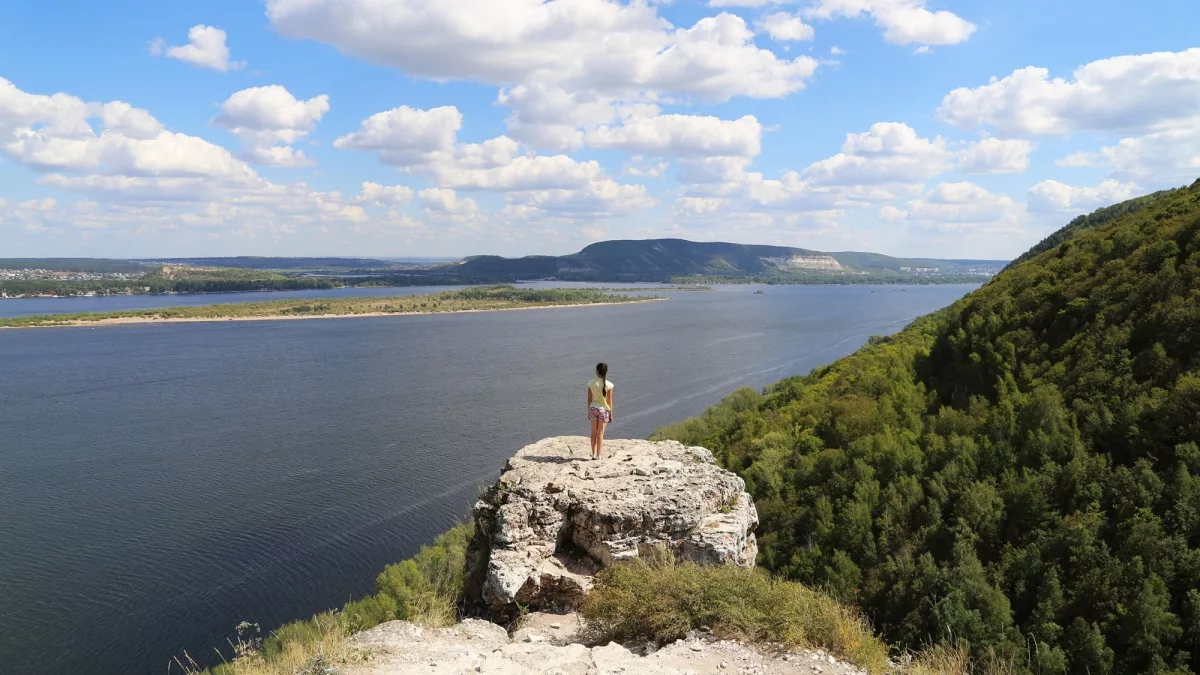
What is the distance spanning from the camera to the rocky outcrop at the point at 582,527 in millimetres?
10555

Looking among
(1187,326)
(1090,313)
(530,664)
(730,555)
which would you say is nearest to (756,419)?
(1090,313)

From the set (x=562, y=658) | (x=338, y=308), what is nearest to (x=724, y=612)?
(x=562, y=658)

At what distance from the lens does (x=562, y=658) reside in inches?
320

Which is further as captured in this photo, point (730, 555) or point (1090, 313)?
point (1090, 313)

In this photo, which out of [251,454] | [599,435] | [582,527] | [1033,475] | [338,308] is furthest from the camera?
[338,308]

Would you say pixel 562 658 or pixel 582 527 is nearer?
pixel 562 658

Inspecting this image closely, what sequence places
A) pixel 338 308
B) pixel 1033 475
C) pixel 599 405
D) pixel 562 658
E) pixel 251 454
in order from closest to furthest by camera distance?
1. pixel 562 658
2. pixel 599 405
3. pixel 1033 475
4. pixel 251 454
5. pixel 338 308

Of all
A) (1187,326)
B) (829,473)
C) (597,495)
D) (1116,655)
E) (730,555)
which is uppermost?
(1187,326)

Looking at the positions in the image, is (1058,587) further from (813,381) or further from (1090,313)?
(813,381)

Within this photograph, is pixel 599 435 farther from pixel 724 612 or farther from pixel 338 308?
pixel 338 308

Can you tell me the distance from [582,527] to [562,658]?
317cm

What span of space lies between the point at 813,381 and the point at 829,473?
14.4 meters

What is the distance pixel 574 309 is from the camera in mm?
156500

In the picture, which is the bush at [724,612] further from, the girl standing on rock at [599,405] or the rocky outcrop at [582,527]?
the girl standing on rock at [599,405]
